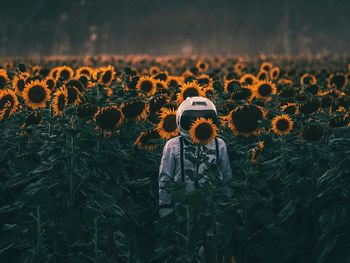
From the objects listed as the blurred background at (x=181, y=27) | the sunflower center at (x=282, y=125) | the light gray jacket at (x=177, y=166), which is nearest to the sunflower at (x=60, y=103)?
the light gray jacket at (x=177, y=166)

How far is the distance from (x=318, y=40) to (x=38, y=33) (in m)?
34.1

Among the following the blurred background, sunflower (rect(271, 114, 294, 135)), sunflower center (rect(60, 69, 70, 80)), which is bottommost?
sunflower (rect(271, 114, 294, 135))

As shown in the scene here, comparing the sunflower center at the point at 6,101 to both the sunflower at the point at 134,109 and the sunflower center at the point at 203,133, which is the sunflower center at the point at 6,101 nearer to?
the sunflower at the point at 134,109

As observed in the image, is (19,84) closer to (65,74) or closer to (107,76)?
(107,76)

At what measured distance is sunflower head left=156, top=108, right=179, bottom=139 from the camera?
235 inches

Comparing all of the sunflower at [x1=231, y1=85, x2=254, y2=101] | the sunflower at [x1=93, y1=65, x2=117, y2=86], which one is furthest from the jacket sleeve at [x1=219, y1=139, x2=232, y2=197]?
the sunflower at [x1=93, y1=65, x2=117, y2=86]

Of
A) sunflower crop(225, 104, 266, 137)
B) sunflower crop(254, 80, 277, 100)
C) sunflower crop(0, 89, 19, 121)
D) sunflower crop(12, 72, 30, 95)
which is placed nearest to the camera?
sunflower crop(225, 104, 266, 137)

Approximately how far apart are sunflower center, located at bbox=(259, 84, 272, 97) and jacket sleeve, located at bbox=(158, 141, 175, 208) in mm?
2677

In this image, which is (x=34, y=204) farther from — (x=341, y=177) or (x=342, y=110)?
(x=342, y=110)

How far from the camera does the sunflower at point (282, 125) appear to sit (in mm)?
6055

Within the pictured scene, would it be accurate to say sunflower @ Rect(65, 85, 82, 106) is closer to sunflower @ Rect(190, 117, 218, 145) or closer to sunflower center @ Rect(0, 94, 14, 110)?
sunflower center @ Rect(0, 94, 14, 110)

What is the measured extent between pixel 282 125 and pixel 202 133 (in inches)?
41.9

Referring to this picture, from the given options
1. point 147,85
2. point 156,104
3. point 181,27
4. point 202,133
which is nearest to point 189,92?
point 156,104

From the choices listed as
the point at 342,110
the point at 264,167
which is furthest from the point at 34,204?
the point at 342,110
